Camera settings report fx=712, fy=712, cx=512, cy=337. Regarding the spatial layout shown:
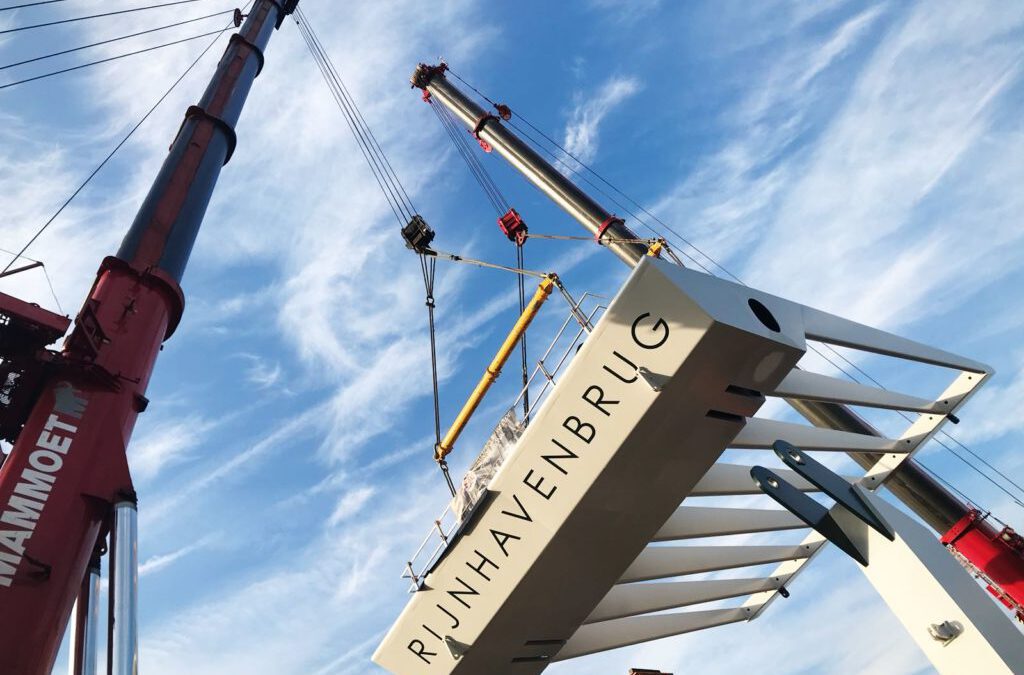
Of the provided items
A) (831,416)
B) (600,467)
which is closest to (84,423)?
(600,467)

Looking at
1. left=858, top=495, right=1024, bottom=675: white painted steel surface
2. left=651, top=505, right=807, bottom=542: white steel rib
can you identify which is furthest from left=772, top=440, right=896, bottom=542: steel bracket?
left=651, top=505, right=807, bottom=542: white steel rib

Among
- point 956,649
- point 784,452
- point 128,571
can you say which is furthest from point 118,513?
point 956,649

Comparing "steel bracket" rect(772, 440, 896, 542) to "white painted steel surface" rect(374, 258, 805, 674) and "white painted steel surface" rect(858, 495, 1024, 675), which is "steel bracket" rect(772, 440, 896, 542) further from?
"white painted steel surface" rect(374, 258, 805, 674)

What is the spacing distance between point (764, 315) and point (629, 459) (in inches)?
113

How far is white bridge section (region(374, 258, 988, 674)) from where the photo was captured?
32.5 ft

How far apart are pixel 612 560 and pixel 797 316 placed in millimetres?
5064

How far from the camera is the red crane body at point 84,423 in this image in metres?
9.41

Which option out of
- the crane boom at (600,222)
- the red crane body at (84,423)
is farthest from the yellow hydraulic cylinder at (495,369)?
the red crane body at (84,423)

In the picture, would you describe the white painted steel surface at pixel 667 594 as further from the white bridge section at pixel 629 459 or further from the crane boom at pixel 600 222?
the crane boom at pixel 600 222

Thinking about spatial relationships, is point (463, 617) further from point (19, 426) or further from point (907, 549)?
point (19, 426)

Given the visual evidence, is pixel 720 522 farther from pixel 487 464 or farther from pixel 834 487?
pixel 487 464

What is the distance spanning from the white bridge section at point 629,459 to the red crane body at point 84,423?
5254mm

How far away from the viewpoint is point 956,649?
10109mm

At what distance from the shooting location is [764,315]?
1034cm
